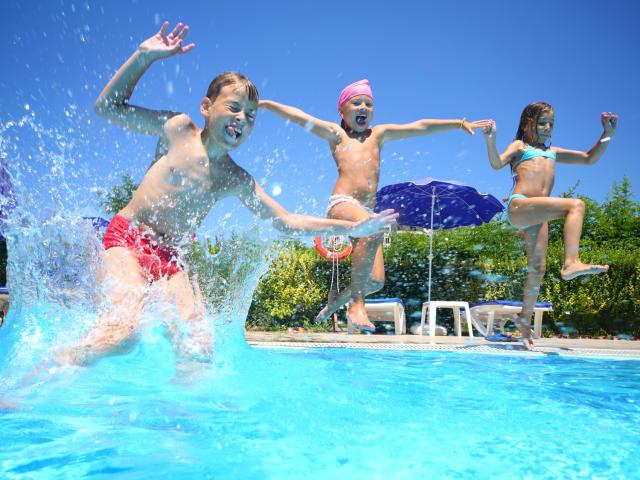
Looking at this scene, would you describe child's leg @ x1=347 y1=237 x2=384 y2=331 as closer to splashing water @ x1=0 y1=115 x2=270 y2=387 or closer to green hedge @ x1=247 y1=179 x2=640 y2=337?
splashing water @ x1=0 y1=115 x2=270 y2=387

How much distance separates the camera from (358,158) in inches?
199

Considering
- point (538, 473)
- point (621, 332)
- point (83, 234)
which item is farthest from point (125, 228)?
point (621, 332)

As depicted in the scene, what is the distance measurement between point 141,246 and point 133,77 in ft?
2.93

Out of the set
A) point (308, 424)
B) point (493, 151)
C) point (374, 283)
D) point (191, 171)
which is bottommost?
point (308, 424)

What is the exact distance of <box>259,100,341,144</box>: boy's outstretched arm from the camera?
5.18m

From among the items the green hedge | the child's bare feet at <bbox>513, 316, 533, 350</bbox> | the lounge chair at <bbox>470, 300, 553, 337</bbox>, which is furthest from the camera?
the green hedge

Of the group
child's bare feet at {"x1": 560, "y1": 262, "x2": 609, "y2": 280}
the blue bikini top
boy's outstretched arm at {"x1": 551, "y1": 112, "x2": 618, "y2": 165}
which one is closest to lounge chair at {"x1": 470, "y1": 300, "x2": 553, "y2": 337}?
boy's outstretched arm at {"x1": 551, "y1": 112, "x2": 618, "y2": 165}

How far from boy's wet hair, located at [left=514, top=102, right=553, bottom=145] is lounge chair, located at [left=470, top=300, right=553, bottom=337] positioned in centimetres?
319

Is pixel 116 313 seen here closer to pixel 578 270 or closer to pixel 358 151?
pixel 358 151

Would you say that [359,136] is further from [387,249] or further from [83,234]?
[387,249]

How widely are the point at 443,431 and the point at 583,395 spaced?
4.99 feet

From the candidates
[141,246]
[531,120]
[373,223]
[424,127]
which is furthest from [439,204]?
[141,246]

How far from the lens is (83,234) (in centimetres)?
314

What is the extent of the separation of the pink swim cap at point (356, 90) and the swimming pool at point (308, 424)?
2660 mm
